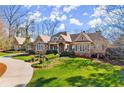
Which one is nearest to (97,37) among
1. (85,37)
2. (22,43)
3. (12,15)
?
(85,37)

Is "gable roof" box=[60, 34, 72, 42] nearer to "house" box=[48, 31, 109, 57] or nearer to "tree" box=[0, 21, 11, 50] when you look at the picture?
"house" box=[48, 31, 109, 57]

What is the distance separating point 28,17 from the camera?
562 cm

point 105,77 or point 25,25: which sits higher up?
point 25,25

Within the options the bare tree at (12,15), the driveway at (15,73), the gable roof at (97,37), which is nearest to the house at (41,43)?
the driveway at (15,73)

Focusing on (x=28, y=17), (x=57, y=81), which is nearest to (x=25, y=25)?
(x=28, y=17)

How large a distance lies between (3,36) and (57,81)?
1.16 meters

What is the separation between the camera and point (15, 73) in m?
5.52

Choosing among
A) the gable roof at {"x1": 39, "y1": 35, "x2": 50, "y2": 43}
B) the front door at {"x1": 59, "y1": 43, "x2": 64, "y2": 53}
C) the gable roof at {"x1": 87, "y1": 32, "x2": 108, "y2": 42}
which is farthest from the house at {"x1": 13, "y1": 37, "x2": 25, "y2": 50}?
the gable roof at {"x1": 87, "y1": 32, "x2": 108, "y2": 42}

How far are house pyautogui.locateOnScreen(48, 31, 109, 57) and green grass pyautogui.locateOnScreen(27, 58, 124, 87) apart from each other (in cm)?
16

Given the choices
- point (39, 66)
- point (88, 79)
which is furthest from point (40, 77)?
point (88, 79)

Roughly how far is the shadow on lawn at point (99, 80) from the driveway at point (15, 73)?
66cm

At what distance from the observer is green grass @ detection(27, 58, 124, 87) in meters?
5.45
